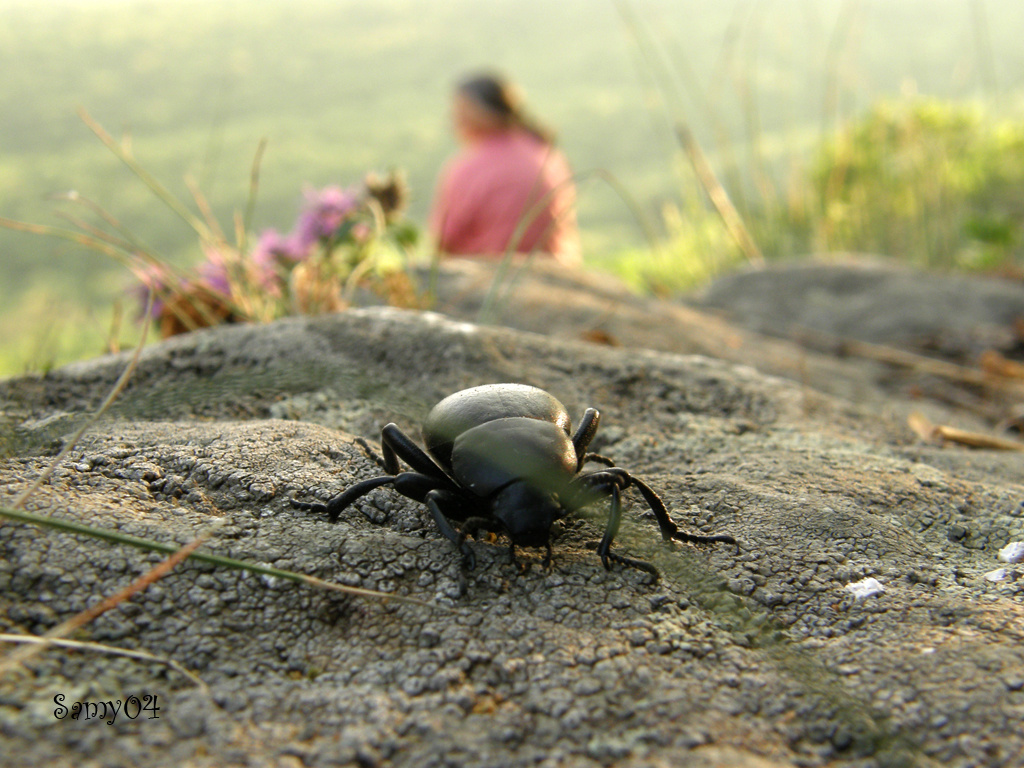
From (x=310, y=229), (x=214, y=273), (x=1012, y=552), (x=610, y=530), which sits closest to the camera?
(x=610, y=530)

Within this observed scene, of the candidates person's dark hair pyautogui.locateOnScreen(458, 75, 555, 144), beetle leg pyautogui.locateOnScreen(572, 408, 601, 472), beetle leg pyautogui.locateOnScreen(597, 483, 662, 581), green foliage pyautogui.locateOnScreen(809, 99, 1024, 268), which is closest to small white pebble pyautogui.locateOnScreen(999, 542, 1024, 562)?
beetle leg pyautogui.locateOnScreen(597, 483, 662, 581)

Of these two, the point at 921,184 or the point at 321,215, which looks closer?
the point at 321,215

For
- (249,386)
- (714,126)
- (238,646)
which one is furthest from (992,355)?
(238,646)

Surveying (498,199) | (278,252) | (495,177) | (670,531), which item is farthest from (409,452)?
(495,177)

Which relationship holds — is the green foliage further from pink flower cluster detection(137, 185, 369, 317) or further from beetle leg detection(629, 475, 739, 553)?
beetle leg detection(629, 475, 739, 553)

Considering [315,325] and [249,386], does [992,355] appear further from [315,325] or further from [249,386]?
[249,386]
